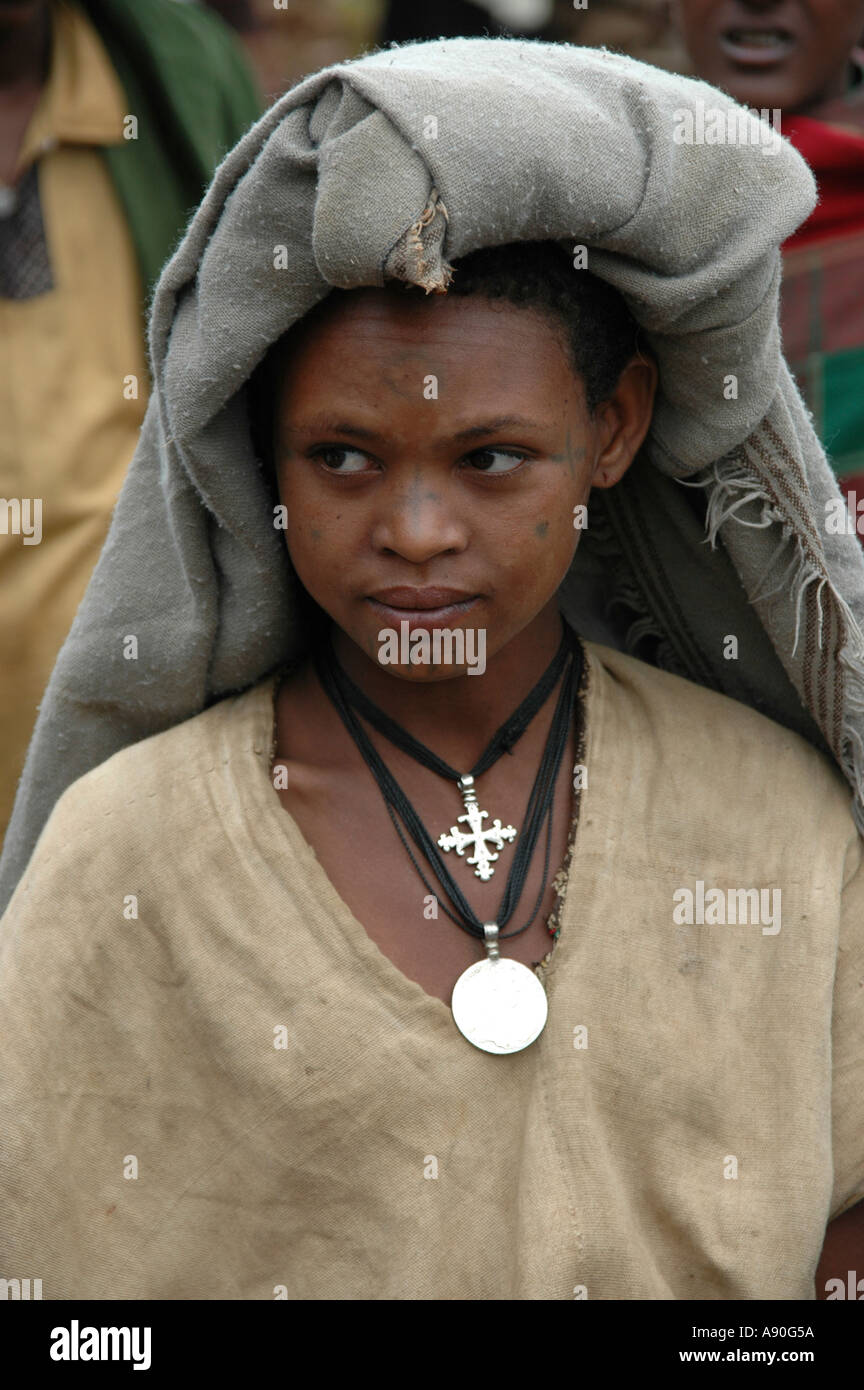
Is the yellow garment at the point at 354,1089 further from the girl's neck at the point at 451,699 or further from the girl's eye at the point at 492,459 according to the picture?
the girl's eye at the point at 492,459

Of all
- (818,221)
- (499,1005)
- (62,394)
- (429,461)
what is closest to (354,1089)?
(499,1005)

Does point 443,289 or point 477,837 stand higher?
point 443,289

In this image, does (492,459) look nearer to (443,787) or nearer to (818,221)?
(443,787)

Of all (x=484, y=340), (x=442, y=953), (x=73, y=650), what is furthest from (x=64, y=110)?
(x=442, y=953)

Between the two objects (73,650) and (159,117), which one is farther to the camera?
(159,117)

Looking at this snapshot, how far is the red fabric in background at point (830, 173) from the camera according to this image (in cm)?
336

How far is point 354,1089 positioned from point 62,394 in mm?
1996

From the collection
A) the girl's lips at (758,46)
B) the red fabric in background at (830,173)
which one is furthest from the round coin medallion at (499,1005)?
the girl's lips at (758,46)

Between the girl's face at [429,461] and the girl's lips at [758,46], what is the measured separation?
6.00 ft

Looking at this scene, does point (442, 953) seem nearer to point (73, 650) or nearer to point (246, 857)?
point (246, 857)

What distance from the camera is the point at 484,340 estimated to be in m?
1.79

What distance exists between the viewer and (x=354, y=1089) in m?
1.87
